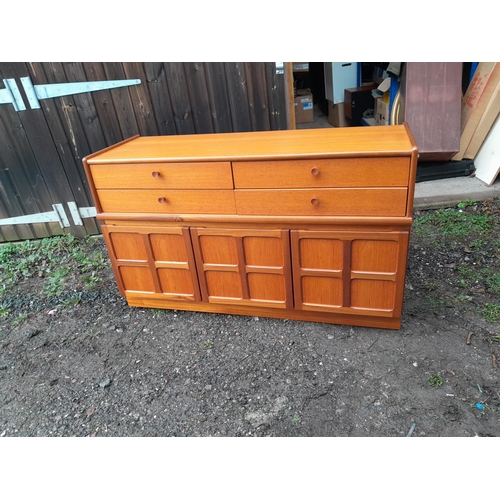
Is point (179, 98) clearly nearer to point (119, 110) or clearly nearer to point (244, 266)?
point (119, 110)

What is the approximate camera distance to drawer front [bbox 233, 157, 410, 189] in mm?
1672

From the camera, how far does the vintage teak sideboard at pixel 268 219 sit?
1.76 metres

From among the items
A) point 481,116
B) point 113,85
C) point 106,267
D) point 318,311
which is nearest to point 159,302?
point 106,267

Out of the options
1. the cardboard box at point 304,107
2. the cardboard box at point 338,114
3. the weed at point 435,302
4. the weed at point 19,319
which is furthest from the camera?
the cardboard box at point 304,107

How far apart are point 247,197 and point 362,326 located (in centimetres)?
99

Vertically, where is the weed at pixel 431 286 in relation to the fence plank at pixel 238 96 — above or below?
below

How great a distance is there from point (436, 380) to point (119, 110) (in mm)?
2865

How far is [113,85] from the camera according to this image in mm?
2895

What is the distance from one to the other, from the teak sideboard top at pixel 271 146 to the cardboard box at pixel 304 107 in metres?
3.03

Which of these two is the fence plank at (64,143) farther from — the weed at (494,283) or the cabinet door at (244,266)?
the weed at (494,283)

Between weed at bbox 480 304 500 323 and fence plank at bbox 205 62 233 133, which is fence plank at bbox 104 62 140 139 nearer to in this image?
fence plank at bbox 205 62 233 133

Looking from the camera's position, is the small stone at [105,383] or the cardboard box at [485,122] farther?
the cardboard box at [485,122]

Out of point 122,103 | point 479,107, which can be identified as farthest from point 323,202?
point 479,107

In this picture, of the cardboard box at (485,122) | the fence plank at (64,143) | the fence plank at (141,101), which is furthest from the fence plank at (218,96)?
the cardboard box at (485,122)
